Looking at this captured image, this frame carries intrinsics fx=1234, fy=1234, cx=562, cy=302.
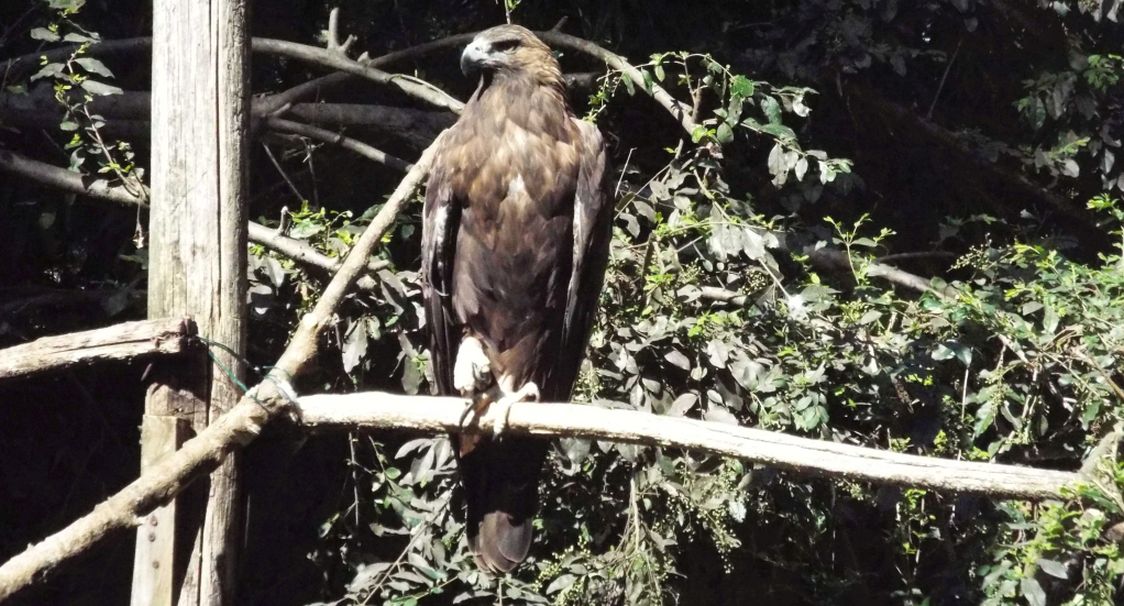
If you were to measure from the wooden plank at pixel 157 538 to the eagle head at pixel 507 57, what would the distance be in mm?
1355

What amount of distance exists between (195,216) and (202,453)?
→ 1.71 feet

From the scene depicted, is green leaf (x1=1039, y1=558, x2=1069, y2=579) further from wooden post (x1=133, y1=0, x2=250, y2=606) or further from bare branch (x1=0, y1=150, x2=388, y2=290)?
wooden post (x1=133, y1=0, x2=250, y2=606)

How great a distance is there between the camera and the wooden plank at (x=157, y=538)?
2656 millimetres

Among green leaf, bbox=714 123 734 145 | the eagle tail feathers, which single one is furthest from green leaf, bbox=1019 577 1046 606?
green leaf, bbox=714 123 734 145

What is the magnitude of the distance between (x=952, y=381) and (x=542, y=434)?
1.65 meters

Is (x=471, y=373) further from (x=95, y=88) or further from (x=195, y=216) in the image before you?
(x=95, y=88)

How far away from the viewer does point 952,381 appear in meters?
3.72

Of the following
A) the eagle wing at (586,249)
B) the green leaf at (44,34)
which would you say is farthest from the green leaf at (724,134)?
the green leaf at (44,34)

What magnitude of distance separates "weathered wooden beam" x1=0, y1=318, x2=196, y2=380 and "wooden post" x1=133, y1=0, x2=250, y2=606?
0.37 feet

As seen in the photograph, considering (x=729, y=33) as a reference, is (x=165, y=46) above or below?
below

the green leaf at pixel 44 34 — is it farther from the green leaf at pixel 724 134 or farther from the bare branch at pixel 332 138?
the green leaf at pixel 724 134

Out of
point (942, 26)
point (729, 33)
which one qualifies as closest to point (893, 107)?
point (942, 26)

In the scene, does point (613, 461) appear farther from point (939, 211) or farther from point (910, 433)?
point (939, 211)

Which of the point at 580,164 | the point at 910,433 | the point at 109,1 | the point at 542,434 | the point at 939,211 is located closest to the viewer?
the point at 542,434
